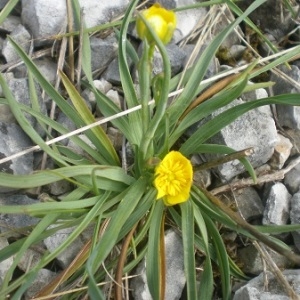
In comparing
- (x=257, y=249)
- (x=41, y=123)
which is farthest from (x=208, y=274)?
(x=41, y=123)

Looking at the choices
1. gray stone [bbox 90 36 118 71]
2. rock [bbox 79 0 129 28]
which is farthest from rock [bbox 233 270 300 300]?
rock [bbox 79 0 129 28]

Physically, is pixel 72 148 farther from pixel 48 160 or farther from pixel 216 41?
pixel 216 41

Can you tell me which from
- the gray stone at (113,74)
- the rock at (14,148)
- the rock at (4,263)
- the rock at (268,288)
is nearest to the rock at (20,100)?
the rock at (14,148)

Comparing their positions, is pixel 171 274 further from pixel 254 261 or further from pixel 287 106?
pixel 287 106

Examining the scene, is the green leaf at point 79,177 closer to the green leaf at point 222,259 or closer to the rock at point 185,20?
the green leaf at point 222,259

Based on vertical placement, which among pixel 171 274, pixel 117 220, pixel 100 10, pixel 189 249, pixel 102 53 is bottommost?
pixel 171 274

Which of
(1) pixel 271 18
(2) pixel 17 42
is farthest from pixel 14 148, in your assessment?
(1) pixel 271 18

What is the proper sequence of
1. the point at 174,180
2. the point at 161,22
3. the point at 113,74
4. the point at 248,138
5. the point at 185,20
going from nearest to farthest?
the point at 161,22 < the point at 174,180 < the point at 248,138 < the point at 113,74 < the point at 185,20
